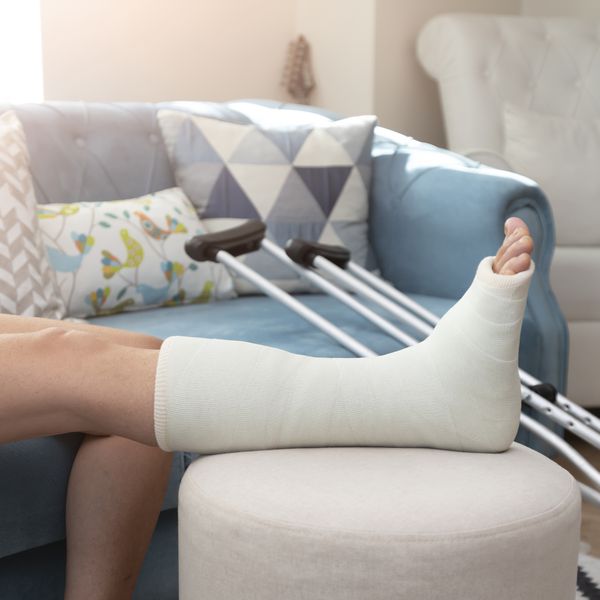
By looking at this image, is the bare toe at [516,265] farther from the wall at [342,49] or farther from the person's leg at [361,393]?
the wall at [342,49]

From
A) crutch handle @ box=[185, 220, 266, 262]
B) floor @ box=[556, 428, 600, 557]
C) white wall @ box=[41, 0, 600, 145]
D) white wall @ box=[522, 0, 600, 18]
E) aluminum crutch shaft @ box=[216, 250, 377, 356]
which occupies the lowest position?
floor @ box=[556, 428, 600, 557]

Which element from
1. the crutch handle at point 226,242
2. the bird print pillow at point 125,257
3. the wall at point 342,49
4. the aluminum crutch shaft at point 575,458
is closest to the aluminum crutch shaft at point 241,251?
the crutch handle at point 226,242

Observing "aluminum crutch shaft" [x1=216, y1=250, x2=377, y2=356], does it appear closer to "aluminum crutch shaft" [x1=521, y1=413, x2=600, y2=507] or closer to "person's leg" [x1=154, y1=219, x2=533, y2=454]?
"aluminum crutch shaft" [x1=521, y1=413, x2=600, y2=507]

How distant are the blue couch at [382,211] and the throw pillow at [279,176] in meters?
0.06

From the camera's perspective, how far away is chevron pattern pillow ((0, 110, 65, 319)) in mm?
1800

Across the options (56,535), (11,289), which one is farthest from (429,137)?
(56,535)

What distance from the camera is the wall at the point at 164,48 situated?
9.38 feet

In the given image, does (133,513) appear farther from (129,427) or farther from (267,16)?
(267,16)

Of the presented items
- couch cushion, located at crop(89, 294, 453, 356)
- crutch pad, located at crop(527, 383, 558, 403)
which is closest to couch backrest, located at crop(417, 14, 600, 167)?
couch cushion, located at crop(89, 294, 453, 356)

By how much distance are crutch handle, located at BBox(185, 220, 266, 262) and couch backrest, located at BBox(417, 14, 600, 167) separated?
4.03 feet

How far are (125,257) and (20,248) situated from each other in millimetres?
261

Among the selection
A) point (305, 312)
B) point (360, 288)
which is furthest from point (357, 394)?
point (360, 288)

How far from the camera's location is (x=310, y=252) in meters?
2.04

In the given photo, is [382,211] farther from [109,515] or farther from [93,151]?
[109,515]
